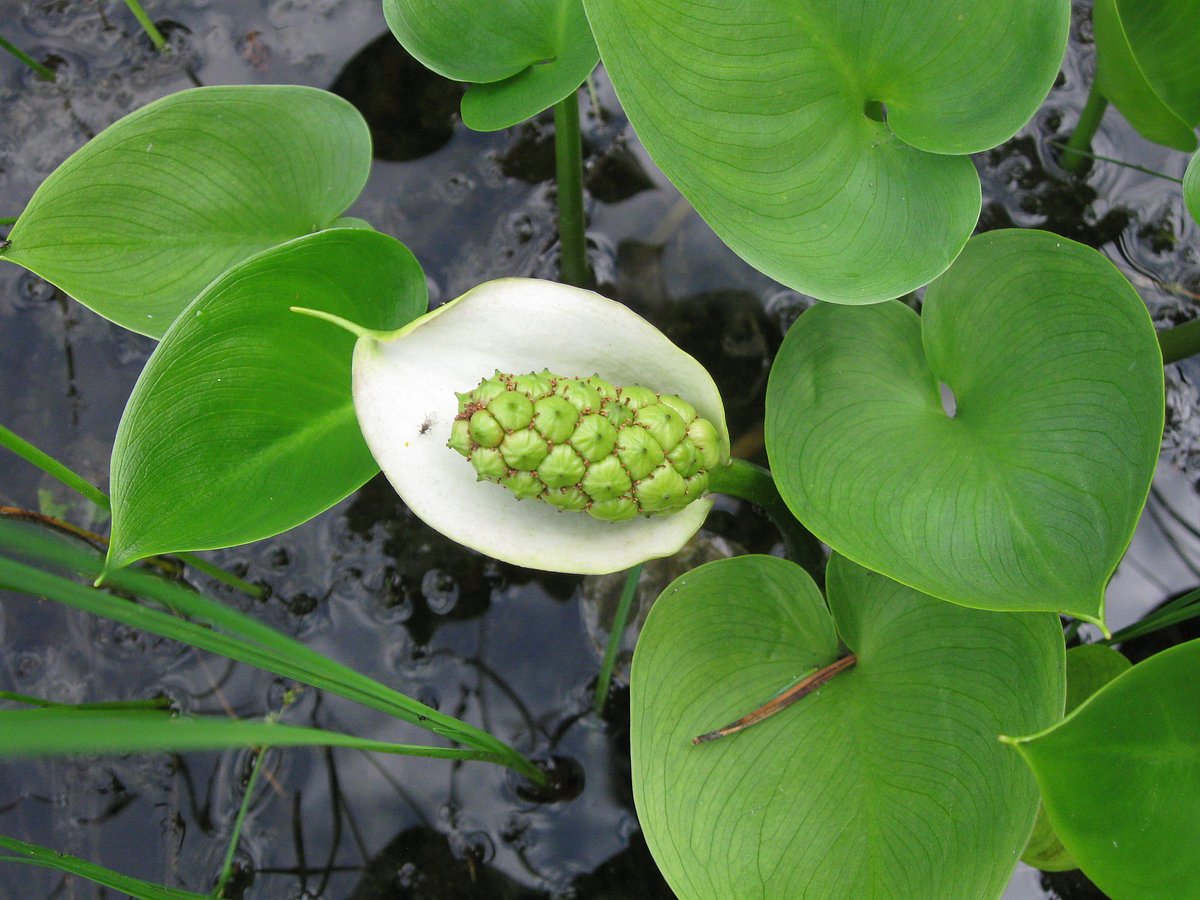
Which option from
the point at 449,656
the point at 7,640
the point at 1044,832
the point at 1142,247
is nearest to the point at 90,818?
the point at 7,640

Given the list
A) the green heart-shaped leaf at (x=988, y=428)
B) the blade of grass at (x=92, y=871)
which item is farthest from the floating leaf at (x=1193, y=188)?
the blade of grass at (x=92, y=871)

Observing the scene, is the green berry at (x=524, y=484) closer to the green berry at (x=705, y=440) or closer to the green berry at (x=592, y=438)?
the green berry at (x=592, y=438)

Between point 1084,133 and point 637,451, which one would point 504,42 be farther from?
point 1084,133

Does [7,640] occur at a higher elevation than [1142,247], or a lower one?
lower

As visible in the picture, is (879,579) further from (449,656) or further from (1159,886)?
(449,656)

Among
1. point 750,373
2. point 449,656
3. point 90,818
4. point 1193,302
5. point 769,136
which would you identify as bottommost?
point 90,818

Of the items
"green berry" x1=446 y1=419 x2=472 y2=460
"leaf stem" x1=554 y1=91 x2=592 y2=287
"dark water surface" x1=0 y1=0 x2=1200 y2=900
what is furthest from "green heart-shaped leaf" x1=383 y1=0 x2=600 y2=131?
"green berry" x1=446 y1=419 x2=472 y2=460

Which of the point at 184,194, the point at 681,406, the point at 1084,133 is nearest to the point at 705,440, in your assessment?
the point at 681,406
